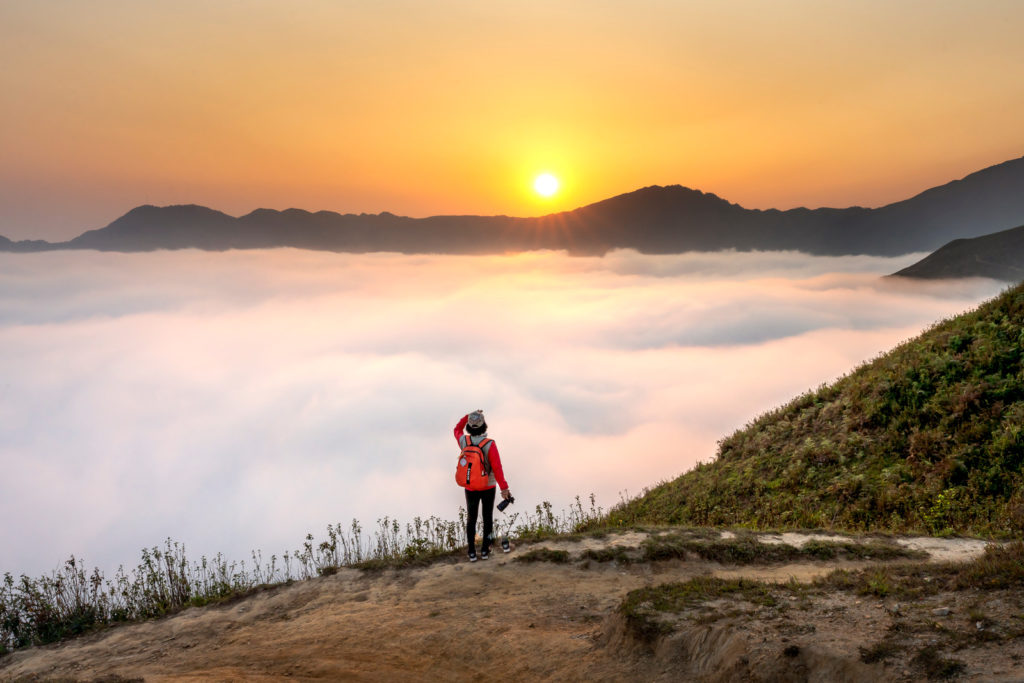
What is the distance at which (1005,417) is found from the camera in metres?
18.6

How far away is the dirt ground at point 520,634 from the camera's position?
665 centimetres

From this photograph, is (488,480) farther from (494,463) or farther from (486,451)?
(486,451)

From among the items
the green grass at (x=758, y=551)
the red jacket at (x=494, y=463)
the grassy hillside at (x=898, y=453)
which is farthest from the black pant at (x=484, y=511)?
the grassy hillside at (x=898, y=453)

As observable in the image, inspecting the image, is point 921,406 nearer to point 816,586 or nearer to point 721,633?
point 816,586

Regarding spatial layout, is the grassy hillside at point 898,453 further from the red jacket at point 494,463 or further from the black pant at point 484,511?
the red jacket at point 494,463

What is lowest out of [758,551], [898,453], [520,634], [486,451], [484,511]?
[898,453]

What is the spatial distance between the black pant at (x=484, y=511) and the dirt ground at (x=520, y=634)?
496mm

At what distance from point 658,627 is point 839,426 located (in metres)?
18.7

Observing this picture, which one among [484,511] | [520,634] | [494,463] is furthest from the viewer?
[484,511]

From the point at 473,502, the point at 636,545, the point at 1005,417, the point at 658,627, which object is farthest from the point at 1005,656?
the point at 1005,417

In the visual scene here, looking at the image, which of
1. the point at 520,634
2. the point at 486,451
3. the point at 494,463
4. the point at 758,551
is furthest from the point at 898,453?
the point at 520,634

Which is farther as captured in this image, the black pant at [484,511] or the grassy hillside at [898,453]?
the grassy hillside at [898,453]

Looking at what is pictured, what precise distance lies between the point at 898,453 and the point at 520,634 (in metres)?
16.2

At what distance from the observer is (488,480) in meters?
12.5
